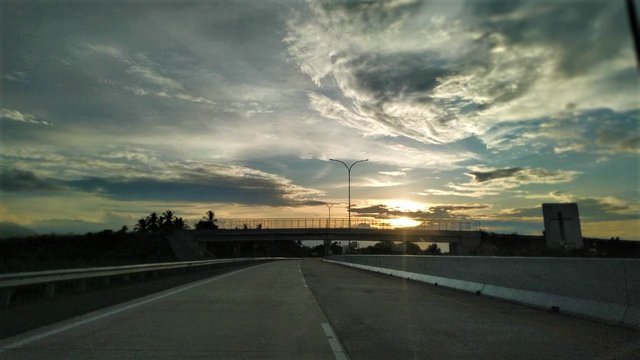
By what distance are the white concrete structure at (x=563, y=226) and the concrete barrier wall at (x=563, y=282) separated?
40.1ft

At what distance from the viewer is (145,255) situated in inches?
3344

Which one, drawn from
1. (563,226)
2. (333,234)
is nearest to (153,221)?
(333,234)

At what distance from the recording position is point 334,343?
8.52 metres

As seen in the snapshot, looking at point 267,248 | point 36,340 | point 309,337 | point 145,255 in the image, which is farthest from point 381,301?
point 267,248

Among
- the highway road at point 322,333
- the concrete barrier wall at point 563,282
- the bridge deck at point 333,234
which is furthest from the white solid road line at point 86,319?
the bridge deck at point 333,234

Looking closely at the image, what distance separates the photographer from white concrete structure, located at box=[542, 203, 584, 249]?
2912 cm

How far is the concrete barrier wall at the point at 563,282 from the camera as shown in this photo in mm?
9719

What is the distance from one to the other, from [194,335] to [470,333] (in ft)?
15.3

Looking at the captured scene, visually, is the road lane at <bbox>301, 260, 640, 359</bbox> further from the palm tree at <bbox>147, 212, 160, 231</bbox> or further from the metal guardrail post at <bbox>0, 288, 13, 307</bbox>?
the palm tree at <bbox>147, 212, 160, 231</bbox>

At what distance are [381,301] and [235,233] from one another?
87490 millimetres

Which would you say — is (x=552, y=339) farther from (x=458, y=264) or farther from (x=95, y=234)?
(x=95, y=234)

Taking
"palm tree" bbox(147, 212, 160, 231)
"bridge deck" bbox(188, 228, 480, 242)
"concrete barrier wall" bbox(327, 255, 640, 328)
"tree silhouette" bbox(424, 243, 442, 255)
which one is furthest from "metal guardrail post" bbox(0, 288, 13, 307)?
"palm tree" bbox(147, 212, 160, 231)

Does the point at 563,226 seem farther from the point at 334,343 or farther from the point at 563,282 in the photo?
the point at 334,343

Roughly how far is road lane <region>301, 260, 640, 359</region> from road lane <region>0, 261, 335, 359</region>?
27.9 inches
